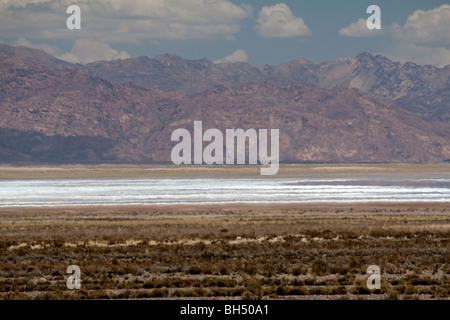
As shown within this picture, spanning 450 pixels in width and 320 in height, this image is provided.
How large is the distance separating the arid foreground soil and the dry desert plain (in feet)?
0.16

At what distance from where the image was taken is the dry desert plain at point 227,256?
83.5ft

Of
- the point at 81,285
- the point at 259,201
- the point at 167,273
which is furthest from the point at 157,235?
the point at 259,201

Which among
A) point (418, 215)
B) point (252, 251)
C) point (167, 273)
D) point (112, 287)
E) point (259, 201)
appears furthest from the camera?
point (259, 201)

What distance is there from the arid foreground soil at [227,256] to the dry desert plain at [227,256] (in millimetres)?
49

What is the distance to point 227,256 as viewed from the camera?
3500cm

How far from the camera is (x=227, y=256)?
1378 inches

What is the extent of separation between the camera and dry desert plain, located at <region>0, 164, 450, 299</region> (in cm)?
2545

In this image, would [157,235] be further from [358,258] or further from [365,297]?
[365,297]

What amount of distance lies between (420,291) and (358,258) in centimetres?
833

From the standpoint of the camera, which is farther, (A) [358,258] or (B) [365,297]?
(A) [358,258]

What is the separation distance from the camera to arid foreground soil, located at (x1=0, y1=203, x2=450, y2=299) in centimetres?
2545

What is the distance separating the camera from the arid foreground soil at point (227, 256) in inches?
1002
